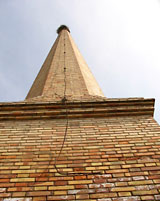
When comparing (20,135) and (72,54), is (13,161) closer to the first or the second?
(20,135)

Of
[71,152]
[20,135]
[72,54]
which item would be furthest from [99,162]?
[72,54]

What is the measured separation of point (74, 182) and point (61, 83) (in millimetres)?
3398

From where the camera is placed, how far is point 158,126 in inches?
148

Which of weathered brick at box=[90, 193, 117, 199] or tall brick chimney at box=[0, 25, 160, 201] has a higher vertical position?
tall brick chimney at box=[0, 25, 160, 201]

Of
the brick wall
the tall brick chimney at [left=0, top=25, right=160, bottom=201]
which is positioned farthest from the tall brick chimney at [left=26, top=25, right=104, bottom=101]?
the brick wall

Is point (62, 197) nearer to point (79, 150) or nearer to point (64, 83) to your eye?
point (79, 150)

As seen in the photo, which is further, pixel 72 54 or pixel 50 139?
pixel 72 54

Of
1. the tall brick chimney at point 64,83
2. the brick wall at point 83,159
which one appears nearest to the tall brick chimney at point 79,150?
the brick wall at point 83,159

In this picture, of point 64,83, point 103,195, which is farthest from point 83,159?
point 64,83

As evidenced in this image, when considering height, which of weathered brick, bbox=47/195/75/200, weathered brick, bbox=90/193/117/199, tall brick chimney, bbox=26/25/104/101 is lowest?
weathered brick, bbox=90/193/117/199

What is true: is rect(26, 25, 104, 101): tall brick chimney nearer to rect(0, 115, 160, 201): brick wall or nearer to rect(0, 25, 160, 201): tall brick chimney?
rect(0, 25, 160, 201): tall brick chimney

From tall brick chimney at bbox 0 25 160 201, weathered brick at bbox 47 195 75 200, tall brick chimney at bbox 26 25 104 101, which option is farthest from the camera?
tall brick chimney at bbox 26 25 104 101

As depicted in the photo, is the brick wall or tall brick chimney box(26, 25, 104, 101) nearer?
the brick wall

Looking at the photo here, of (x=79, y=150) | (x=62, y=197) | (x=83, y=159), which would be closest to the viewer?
(x=62, y=197)
